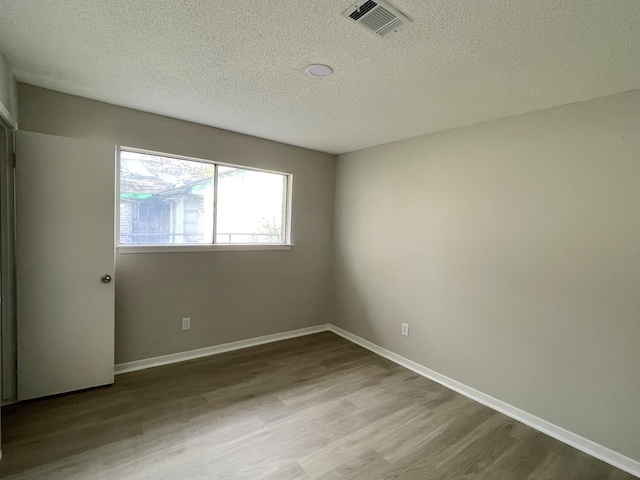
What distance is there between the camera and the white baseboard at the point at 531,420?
6.35 feet

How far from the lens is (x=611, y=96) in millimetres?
1991

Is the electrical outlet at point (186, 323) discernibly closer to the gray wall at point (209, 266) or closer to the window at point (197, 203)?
the gray wall at point (209, 266)

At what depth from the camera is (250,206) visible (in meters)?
3.58

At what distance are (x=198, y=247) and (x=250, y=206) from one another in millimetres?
794

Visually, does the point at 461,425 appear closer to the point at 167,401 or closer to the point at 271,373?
the point at 271,373

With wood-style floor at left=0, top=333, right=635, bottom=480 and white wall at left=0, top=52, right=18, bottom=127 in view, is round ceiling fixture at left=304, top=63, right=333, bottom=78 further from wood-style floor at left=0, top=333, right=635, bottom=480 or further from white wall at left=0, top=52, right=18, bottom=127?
wood-style floor at left=0, top=333, right=635, bottom=480

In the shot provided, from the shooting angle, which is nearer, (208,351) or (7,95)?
(7,95)

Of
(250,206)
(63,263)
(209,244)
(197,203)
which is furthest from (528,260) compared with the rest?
(63,263)

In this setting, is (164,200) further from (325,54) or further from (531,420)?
(531,420)

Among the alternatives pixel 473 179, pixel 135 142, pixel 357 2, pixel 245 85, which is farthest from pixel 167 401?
pixel 473 179

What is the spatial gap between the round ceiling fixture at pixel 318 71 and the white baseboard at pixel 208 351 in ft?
9.43

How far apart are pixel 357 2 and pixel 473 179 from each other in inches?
75.3

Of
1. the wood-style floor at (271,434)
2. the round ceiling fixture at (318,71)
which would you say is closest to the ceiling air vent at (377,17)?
the round ceiling fixture at (318,71)

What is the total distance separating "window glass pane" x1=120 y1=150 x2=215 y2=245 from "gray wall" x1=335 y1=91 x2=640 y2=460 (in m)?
2.04
